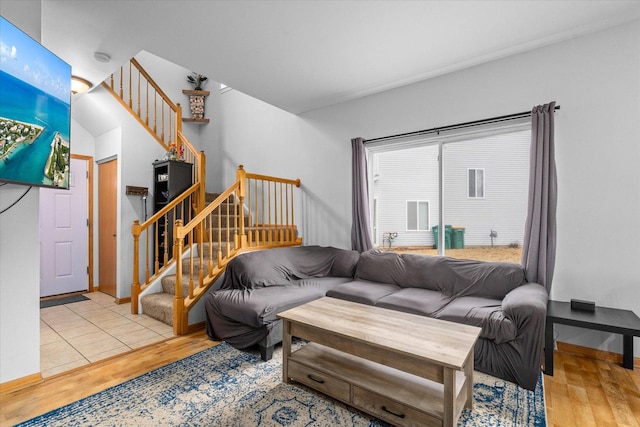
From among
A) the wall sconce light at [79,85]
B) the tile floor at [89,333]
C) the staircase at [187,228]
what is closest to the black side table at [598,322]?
the staircase at [187,228]

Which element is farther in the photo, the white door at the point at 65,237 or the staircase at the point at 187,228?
the white door at the point at 65,237

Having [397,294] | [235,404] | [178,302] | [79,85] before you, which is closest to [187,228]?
[178,302]

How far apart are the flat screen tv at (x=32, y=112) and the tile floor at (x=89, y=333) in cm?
144

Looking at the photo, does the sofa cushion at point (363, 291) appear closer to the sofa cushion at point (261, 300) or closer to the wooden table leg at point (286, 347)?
the sofa cushion at point (261, 300)

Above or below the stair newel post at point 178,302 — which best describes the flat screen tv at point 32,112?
above

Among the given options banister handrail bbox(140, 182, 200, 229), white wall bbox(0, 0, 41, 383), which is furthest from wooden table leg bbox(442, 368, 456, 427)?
banister handrail bbox(140, 182, 200, 229)

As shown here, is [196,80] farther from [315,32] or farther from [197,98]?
[315,32]

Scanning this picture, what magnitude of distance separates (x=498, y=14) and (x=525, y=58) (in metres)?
0.73

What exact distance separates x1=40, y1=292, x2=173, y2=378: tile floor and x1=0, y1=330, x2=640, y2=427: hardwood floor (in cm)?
20

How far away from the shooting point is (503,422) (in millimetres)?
→ 1701

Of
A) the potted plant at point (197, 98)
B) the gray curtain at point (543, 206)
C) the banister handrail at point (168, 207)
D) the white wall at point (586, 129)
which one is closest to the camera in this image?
the white wall at point (586, 129)

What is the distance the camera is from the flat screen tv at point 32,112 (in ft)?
5.39

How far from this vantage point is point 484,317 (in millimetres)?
2164

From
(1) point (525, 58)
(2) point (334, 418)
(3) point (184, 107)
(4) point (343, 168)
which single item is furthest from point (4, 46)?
(3) point (184, 107)
